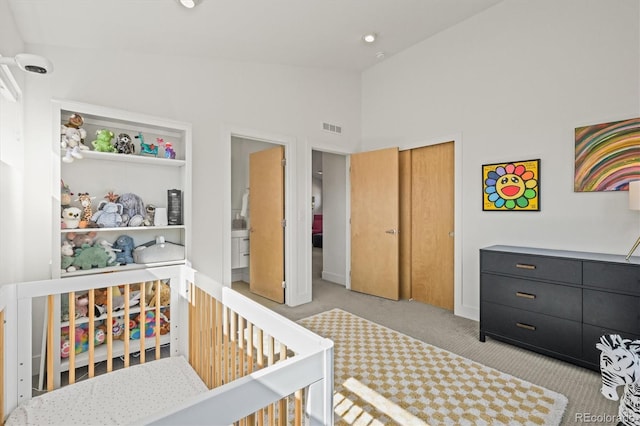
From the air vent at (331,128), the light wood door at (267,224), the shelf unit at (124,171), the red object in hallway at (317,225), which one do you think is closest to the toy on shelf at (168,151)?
the shelf unit at (124,171)

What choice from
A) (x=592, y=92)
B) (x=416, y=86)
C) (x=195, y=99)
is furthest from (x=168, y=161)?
(x=592, y=92)

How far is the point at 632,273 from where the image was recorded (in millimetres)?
1960

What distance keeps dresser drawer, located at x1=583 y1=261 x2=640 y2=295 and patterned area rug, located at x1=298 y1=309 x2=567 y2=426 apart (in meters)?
0.79

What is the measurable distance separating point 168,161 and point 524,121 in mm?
3082

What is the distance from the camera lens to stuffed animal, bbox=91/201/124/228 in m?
2.19

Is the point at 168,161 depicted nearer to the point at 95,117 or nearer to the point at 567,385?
the point at 95,117

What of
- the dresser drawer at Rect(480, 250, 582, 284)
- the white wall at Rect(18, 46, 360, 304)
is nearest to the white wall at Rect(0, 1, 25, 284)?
the white wall at Rect(18, 46, 360, 304)

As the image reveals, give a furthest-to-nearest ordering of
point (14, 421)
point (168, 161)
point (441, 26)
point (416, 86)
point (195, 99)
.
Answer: point (416, 86) < point (441, 26) < point (195, 99) < point (168, 161) < point (14, 421)

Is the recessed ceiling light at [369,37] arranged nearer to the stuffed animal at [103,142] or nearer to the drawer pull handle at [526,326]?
the stuffed animal at [103,142]

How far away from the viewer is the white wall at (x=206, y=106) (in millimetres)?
2096

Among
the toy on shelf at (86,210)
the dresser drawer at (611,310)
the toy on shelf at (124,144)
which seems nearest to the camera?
the dresser drawer at (611,310)

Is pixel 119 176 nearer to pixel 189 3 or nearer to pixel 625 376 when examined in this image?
pixel 189 3

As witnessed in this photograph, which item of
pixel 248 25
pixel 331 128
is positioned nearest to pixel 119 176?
pixel 248 25

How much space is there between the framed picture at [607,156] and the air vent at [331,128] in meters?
2.42
